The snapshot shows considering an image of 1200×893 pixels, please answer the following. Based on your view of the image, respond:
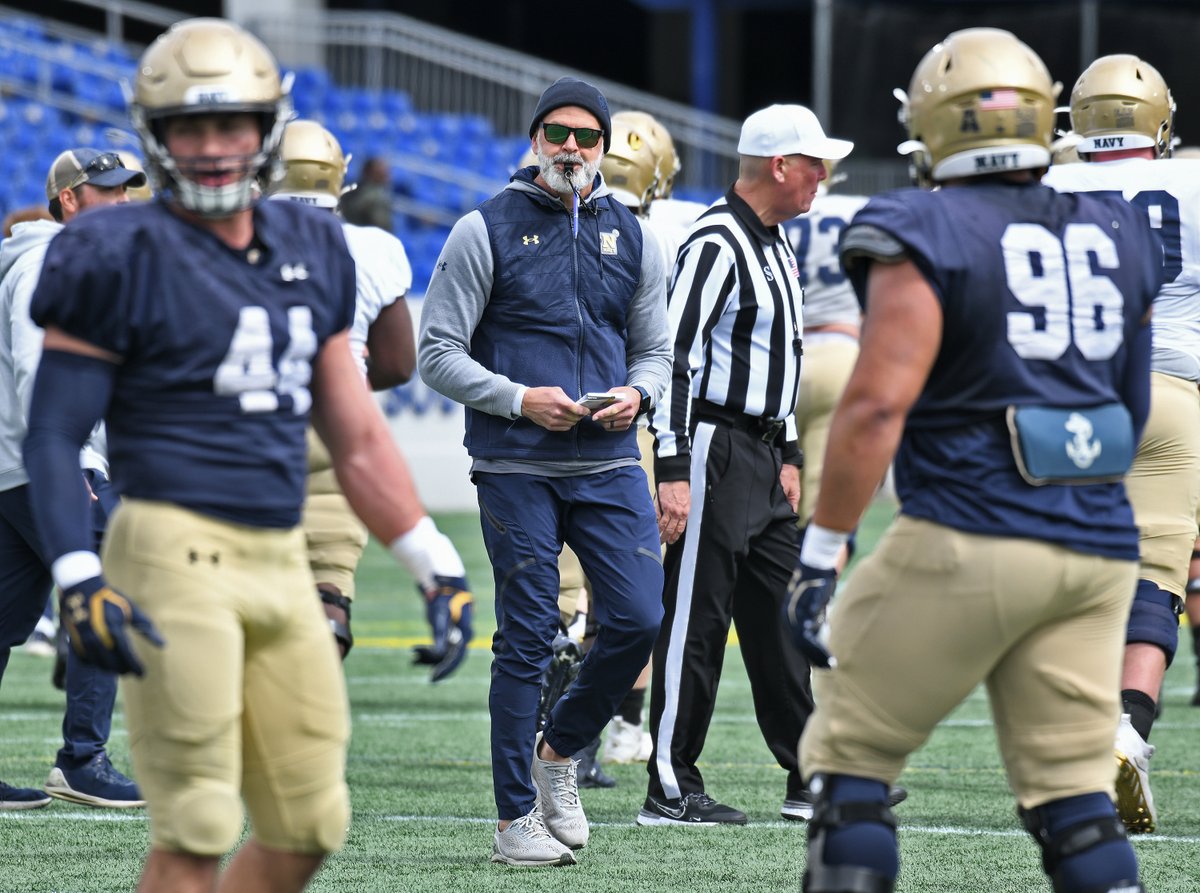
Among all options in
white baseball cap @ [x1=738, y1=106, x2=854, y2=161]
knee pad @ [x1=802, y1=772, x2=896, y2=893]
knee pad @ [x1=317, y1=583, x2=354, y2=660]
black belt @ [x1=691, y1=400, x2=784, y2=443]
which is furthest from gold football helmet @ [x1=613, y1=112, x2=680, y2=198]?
knee pad @ [x1=802, y1=772, x2=896, y2=893]

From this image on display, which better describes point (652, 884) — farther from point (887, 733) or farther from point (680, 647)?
point (887, 733)

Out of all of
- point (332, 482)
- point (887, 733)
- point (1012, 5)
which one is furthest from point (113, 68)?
point (887, 733)

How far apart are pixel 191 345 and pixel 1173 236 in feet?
10.7

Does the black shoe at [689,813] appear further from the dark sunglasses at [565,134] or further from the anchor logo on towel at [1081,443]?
the anchor logo on towel at [1081,443]

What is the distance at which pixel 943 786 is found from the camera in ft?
20.0

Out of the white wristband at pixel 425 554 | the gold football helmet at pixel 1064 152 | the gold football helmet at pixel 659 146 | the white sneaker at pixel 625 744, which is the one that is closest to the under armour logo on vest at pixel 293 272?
the white wristband at pixel 425 554

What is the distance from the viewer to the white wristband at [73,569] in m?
3.11

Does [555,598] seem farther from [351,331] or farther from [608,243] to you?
[351,331]

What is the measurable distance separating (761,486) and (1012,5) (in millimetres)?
16730

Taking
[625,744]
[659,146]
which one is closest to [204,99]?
[625,744]

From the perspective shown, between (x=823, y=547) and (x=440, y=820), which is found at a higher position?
(x=823, y=547)

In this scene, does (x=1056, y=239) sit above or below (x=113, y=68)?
below

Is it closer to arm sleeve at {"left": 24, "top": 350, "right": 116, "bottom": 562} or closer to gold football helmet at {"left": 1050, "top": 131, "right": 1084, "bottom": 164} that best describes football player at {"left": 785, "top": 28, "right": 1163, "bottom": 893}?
arm sleeve at {"left": 24, "top": 350, "right": 116, "bottom": 562}

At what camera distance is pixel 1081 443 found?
11.0 ft
